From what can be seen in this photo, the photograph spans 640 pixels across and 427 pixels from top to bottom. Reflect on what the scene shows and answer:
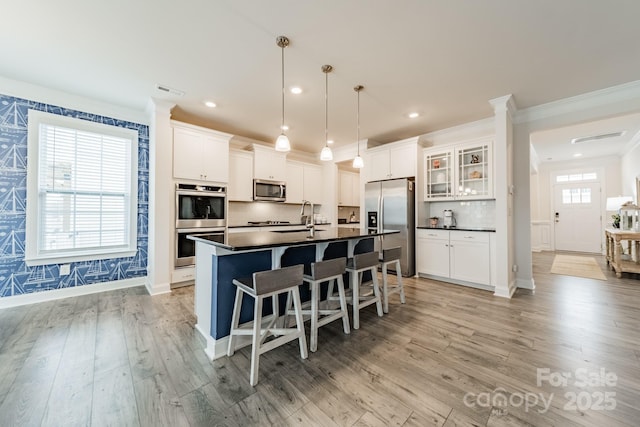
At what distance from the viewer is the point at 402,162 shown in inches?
184

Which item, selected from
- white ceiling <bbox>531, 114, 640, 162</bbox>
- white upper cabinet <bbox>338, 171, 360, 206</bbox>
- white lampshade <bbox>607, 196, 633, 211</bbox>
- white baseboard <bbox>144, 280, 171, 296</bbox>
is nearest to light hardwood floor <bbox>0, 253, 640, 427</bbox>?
white baseboard <bbox>144, 280, 171, 296</bbox>

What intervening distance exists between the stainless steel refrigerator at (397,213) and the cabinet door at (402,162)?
159mm

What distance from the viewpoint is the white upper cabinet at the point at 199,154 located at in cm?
381

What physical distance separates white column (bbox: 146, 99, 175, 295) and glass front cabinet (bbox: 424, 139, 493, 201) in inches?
166

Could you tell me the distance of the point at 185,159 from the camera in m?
3.87

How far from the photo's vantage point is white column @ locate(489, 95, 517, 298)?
3449 mm

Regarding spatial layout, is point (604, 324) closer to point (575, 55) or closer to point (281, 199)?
point (575, 55)

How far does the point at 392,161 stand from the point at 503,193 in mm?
1880

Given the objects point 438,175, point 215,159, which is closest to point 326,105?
point 215,159

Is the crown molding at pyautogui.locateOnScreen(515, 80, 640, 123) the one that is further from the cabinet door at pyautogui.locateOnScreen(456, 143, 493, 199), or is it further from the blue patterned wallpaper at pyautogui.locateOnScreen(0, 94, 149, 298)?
the blue patterned wallpaper at pyautogui.locateOnScreen(0, 94, 149, 298)

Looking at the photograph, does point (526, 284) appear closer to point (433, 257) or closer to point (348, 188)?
point (433, 257)

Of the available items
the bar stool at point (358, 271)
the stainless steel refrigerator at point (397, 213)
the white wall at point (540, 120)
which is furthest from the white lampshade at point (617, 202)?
the bar stool at point (358, 271)

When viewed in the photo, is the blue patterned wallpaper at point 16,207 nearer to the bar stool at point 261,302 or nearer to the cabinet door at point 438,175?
the bar stool at point 261,302

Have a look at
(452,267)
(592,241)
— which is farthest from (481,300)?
(592,241)
